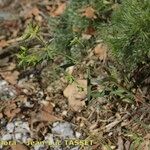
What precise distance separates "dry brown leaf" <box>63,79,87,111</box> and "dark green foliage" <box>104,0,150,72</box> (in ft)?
1.34

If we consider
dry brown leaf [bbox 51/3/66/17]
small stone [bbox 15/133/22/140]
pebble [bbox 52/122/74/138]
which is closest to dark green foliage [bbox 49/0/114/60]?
dry brown leaf [bbox 51/3/66/17]

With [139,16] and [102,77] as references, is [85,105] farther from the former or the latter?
[139,16]

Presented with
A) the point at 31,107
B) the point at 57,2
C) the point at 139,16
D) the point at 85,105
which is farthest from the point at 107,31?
the point at 57,2

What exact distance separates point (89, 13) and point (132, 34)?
0.96m

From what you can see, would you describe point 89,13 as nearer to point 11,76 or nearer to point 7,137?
point 11,76

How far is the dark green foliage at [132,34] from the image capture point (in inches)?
113

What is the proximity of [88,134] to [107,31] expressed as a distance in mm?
Result: 677

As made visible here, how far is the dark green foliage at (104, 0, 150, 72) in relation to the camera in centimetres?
287

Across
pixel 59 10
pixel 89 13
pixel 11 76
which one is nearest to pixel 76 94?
pixel 11 76

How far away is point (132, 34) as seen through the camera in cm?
290

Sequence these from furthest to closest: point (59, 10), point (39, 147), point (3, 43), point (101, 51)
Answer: point (59, 10)
point (3, 43)
point (101, 51)
point (39, 147)

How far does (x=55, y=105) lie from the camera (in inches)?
132

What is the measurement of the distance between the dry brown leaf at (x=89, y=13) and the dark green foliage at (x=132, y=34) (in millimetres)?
758

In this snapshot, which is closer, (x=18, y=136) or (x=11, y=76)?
(x=18, y=136)
